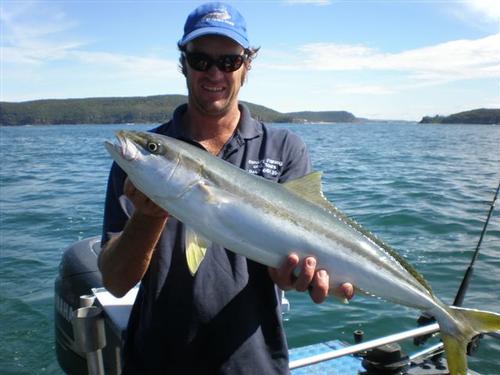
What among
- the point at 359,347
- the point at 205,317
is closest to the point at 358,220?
the point at 359,347

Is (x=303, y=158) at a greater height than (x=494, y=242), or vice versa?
(x=303, y=158)

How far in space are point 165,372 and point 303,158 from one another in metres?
1.80

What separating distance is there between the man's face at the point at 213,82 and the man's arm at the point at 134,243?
2.84 ft

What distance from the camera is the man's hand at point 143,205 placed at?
10.1 ft

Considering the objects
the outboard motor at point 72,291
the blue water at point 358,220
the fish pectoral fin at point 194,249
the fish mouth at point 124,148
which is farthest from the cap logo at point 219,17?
A: the blue water at point 358,220

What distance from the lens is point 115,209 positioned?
3.46m

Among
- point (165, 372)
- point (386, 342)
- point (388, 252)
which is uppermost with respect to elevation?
point (388, 252)

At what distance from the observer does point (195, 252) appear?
3.03 m

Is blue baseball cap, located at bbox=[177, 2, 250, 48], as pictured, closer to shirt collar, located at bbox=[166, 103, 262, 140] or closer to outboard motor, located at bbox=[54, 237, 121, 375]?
shirt collar, located at bbox=[166, 103, 262, 140]

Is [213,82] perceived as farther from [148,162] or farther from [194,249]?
[194,249]

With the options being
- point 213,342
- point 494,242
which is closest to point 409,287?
point 213,342

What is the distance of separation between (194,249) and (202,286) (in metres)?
0.33

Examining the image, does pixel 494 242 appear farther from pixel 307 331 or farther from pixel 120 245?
pixel 120 245

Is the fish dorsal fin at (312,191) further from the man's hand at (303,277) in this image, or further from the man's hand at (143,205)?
the man's hand at (143,205)
